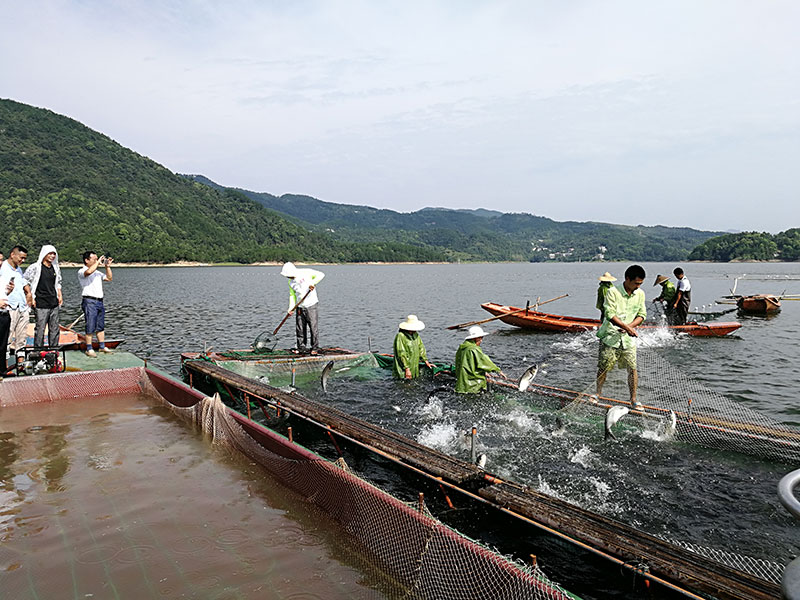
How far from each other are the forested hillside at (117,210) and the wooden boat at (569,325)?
255ft

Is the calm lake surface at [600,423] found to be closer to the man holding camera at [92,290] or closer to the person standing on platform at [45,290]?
the man holding camera at [92,290]

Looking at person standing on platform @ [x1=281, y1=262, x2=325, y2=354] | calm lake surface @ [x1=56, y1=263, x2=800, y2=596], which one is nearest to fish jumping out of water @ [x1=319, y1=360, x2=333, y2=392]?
calm lake surface @ [x1=56, y1=263, x2=800, y2=596]

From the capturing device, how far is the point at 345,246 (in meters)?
149

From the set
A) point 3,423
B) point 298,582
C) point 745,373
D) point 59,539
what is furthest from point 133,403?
point 745,373

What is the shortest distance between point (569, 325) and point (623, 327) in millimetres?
13926

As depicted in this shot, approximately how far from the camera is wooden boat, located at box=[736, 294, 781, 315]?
1062 inches

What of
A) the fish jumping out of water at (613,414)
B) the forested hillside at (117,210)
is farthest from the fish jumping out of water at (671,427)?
the forested hillside at (117,210)

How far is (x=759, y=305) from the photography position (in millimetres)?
27141

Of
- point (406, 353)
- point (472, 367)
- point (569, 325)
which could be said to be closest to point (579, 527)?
point (472, 367)

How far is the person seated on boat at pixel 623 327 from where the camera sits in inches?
311

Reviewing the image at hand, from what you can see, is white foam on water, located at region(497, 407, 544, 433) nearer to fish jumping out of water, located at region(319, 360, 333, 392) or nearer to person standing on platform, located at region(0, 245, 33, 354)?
fish jumping out of water, located at region(319, 360, 333, 392)

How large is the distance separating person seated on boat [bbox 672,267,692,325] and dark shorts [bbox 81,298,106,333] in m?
17.7

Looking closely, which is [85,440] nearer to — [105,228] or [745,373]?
[745,373]

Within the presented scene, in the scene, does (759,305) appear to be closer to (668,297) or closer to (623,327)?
(668,297)
